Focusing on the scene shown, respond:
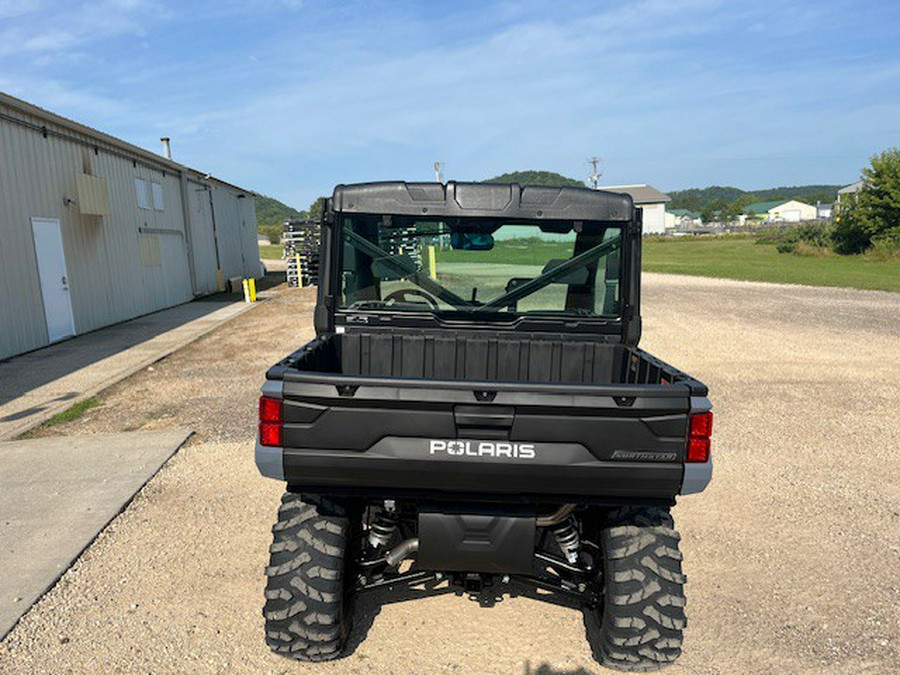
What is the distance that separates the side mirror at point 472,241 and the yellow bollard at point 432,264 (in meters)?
0.16

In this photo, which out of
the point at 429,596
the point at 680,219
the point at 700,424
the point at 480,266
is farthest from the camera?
the point at 680,219

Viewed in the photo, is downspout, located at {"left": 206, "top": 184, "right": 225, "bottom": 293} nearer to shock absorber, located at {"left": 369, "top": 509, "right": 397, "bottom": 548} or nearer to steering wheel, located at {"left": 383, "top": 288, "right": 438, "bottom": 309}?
steering wheel, located at {"left": 383, "top": 288, "right": 438, "bottom": 309}

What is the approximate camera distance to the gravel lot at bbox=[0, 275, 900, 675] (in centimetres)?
293

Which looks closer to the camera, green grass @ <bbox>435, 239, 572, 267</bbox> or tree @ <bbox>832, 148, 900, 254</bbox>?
green grass @ <bbox>435, 239, 572, 267</bbox>

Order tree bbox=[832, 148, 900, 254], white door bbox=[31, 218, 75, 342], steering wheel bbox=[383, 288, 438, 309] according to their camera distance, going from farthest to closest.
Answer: tree bbox=[832, 148, 900, 254] → white door bbox=[31, 218, 75, 342] → steering wheel bbox=[383, 288, 438, 309]

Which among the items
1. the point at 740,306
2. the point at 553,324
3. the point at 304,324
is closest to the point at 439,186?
the point at 553,324

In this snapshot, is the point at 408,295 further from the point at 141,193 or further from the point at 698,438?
the point at 141,193

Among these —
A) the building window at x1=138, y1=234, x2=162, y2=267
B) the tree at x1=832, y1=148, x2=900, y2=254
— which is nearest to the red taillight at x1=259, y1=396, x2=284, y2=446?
the building window at x1=138, y1=234, x2=162, y2=267

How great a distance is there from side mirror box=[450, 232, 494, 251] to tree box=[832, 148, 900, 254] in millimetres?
40898

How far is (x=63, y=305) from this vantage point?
11.9 meters

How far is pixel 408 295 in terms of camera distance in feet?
12.7

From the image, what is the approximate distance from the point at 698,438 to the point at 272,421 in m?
1.78

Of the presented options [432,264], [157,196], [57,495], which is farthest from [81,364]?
[157,196]

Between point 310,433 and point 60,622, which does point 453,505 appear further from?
point 60,622
